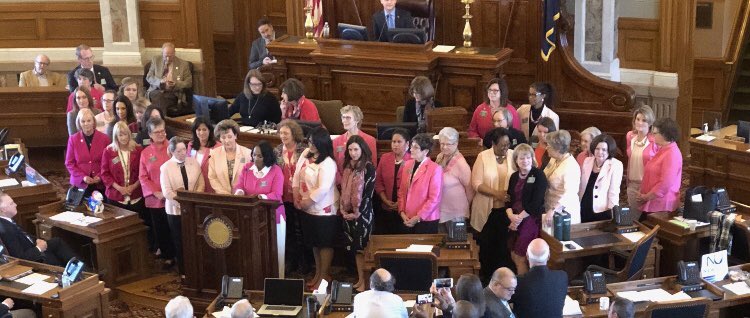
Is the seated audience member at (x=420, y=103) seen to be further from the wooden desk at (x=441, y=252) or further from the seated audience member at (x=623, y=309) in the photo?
the seated audience member at (x=623, y=309)

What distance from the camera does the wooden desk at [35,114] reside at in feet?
45.6

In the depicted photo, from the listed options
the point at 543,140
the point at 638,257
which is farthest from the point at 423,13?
the point at 638,257

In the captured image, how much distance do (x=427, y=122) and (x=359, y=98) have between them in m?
1.98

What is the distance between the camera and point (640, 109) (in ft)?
33.8

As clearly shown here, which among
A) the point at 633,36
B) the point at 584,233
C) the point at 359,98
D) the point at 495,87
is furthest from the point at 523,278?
the point at 633,36

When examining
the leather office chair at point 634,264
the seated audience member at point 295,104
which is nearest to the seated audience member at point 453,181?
the leather office chair at point 634,264

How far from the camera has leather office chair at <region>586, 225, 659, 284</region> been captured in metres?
9.01

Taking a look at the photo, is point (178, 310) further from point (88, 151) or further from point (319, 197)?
point (88, 151)

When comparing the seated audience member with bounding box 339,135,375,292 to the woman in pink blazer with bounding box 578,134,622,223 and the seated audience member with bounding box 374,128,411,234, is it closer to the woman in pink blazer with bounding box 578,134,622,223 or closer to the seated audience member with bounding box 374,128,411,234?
the seated audience member with bounding box 374,128,411,234

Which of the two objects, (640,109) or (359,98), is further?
(359,98)

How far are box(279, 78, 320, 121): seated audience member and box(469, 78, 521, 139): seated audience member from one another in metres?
1.59

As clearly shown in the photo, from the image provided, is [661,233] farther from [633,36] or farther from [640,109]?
[633,36]

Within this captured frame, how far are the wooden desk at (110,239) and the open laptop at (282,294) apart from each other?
85.0 inches

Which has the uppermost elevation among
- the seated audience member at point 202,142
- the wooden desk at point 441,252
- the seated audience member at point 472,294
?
the seated audience member at point 202,142
